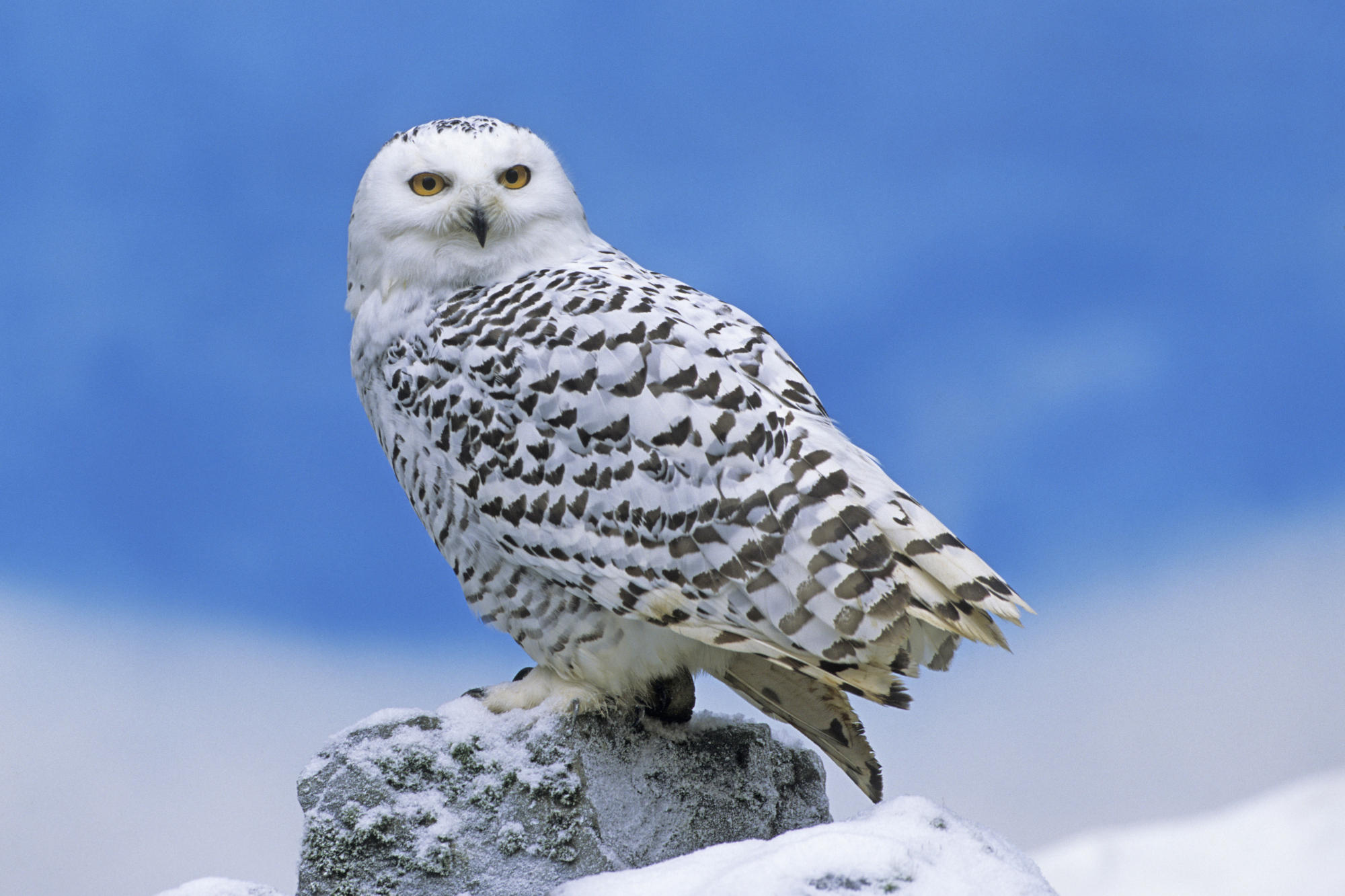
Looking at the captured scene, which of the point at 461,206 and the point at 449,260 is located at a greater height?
the point at 461,206

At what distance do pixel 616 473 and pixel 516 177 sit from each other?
38.5 inches

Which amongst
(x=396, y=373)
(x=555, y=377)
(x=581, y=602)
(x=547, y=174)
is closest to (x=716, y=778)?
(x=581, y=602)

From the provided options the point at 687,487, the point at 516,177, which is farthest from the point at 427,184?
the point at 687,487

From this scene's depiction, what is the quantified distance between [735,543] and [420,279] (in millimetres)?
1218

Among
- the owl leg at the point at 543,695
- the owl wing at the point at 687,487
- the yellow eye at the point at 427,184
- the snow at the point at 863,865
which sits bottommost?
the snow at the point at 863,865

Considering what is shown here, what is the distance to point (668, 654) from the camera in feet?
11.1

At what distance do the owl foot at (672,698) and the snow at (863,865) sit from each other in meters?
0.60

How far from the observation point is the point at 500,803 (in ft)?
11.1

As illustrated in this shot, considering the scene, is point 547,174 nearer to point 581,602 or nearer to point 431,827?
point 581,602

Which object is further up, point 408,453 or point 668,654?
point 408,453

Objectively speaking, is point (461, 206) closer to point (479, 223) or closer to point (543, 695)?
point (479, 223)

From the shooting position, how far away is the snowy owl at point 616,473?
3.05 meters

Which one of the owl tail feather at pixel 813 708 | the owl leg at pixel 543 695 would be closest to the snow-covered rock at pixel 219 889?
the owl leg at pixel 543 695

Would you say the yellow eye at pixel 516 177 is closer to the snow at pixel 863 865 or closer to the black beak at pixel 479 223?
the black beak at pixel 479 223
